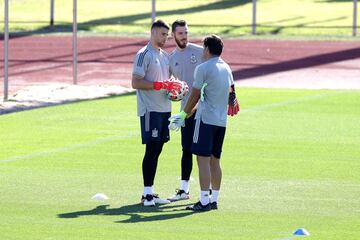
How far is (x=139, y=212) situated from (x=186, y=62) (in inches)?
86.9

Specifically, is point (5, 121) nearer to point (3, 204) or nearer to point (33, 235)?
point (3, 204)

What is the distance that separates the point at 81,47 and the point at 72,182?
845 inches

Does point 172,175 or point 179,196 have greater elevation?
point 179,196

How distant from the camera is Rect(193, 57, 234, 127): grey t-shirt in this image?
1438cm

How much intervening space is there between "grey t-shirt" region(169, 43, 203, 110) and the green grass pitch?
1.53 metres

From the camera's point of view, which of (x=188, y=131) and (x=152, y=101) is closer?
(x=152, y=101)

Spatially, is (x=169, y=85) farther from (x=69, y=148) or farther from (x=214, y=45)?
(x=69, y=148)

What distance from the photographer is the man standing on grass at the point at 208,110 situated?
1440 centimetres

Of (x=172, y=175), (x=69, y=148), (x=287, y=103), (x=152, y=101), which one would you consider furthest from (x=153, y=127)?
(x=287, y=103)

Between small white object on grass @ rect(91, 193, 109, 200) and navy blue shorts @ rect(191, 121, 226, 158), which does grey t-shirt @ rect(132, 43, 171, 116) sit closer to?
navy blue shorts @ rect(191, 121, 226, 158)

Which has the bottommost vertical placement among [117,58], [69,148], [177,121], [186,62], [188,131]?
[117,58]

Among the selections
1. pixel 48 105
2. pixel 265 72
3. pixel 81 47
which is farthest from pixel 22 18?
pixel 48 105

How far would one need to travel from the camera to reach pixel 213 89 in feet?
47.4

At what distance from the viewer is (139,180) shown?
16578 mm
